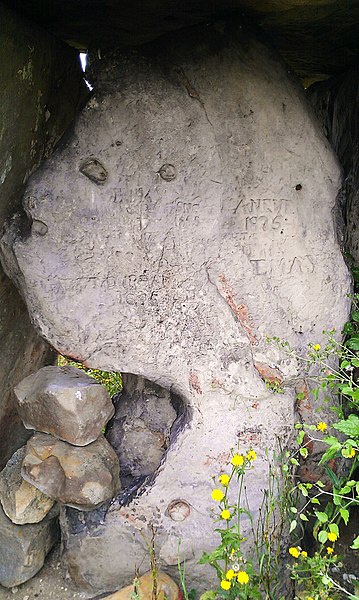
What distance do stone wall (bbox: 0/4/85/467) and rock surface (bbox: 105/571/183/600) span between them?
3.07 feet

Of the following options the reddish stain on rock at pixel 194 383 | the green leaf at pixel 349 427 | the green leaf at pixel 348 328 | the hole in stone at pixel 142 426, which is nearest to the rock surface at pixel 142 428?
the hole in stone at pixel 142 426

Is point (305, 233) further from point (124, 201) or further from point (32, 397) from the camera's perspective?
point (32, 397)

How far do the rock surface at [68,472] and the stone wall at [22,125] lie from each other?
55 centimetres

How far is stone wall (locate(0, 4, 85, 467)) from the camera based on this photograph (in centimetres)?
243

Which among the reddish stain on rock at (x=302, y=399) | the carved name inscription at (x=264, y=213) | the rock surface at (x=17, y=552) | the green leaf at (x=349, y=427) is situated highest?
the carved name inscription at (x=264, y=213)

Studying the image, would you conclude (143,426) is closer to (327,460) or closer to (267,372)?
(267,372)

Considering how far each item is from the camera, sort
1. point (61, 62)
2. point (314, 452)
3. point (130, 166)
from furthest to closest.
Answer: point (61, 62) < point (314, 452) < point (130, 166)

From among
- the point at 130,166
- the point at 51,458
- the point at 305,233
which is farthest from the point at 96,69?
the point at 51,458

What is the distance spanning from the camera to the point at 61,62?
2793 mm

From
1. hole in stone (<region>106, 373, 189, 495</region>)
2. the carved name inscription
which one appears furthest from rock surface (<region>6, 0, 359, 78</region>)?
hole in stone (<region>106, 373, 189, 495</region>)

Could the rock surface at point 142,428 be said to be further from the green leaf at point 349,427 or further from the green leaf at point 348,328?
the green leaf at point 349,427

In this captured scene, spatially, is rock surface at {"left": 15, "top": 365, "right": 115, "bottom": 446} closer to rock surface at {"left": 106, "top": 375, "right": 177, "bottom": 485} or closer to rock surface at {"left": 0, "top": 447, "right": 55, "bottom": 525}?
rock surface at {"left": 0, "top": 447, "right": 55, "bottom": 525}

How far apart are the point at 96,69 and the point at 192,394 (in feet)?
4.02

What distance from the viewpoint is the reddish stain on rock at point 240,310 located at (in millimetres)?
2422
